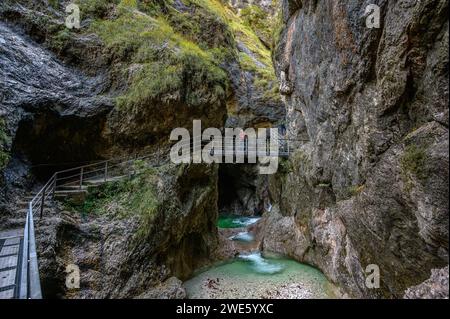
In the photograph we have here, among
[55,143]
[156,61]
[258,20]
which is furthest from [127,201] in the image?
[258,20]

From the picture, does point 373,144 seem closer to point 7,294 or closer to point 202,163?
point 202,163

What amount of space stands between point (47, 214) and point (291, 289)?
868 cm

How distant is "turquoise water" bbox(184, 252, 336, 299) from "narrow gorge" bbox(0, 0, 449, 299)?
9 centimetres

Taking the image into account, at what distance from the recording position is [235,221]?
29688mm

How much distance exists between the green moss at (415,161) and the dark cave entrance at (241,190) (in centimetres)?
2402

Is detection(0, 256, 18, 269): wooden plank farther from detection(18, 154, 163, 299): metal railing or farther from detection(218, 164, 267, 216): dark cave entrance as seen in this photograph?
detection(218, 164, 267, 216): dark cave entrance

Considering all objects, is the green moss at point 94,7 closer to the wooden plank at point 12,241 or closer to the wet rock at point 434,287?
the wooden plank at point 12,241

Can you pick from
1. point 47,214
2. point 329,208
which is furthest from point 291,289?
point 47,214

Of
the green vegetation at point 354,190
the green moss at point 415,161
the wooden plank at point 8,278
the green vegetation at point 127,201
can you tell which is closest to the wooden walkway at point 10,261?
the wooden plank at point 8,278

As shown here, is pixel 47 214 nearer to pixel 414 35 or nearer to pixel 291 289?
pixel 291 289

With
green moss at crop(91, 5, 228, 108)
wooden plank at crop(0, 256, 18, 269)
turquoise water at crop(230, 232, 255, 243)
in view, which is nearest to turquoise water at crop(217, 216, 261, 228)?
turquoise water at crop(230, 232, 255, 243)

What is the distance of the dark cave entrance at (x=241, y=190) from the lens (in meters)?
31.4

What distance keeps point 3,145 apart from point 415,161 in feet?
36.3
